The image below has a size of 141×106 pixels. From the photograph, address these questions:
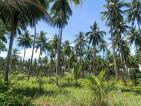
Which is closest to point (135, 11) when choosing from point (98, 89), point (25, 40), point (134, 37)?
point (134, 37)

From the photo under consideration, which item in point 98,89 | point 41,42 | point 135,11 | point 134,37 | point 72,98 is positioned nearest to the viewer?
point 98,89

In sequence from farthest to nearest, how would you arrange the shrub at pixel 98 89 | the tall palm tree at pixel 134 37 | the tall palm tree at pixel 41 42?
the tall palm tree at pixel 41 42
the tall palm tree at pixel 134 37
the shrub at pixel 98 89

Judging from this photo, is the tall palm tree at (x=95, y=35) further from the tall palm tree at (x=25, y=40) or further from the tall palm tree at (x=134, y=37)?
the tall palm tree at (x=25, y=40)

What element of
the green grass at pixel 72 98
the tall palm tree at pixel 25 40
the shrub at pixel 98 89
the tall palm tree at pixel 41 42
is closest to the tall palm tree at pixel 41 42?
the tall palm tree at pixel 41 42

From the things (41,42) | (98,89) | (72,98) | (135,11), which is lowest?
(72,98)

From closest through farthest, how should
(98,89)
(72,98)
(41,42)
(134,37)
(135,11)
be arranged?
(98,89) → (72,98) → (135,11) → (134,37) → (41,42)

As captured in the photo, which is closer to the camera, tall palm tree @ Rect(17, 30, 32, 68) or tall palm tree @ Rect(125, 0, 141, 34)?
tall palm tree @ Rect(125, 0, 141, 34)

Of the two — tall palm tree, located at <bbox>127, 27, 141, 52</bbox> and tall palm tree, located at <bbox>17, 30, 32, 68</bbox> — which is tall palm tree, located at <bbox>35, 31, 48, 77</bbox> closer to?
tall palm tree, located at <bbox>17, 30, 32, 68</bbox>

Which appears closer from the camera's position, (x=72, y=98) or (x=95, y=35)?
(x=72, y=98)

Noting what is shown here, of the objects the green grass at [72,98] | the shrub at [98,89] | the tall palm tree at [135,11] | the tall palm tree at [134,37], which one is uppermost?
the tall palm tree at [135,11]

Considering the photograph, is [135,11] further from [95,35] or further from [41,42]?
[41,42]

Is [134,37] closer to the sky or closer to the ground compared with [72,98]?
closer to the sky

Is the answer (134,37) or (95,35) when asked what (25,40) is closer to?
(95,35)

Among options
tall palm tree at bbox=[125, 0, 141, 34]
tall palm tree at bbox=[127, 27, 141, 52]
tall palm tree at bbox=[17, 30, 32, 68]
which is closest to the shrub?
tall palm tree at bbox=[125, 0, 141, 34]
